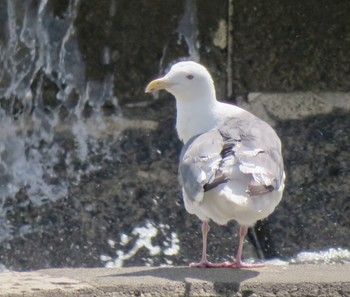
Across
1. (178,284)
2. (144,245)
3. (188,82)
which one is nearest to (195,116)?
(188,82)

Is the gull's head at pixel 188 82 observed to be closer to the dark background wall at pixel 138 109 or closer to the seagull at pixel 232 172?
the seagull at pixel 232 172

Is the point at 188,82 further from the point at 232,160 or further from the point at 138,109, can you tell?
the point at 138,109

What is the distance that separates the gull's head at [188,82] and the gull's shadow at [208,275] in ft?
3.01

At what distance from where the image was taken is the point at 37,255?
562 cm

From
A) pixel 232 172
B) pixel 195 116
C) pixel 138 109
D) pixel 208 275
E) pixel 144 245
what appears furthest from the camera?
pixel 138 109

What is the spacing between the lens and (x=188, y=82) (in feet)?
16.0

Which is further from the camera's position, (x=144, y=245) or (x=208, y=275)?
(x=144, y=245)

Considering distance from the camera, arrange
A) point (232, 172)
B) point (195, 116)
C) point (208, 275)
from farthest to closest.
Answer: point (195, 116), point (232, 172), point (208, 275)

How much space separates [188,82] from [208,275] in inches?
44.1

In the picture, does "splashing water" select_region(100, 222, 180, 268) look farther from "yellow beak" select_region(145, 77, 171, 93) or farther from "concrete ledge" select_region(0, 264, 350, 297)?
"concrete ledge" select_region(0, 264, 350, 297)

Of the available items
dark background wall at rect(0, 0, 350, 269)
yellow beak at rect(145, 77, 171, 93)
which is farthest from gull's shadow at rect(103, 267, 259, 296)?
dark background wall at rect(0, 0, 350, 269)

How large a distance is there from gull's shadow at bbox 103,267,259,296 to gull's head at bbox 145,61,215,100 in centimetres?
92

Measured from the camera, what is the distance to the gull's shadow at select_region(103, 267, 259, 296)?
12.4ft

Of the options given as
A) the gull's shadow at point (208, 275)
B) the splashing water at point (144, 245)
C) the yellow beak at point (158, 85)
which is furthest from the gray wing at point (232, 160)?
the splashing water at point (144, 245)
